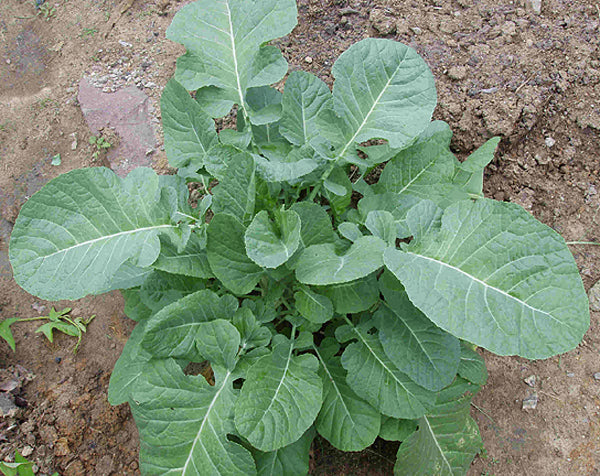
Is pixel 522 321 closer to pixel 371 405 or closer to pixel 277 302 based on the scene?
pixel 371 405

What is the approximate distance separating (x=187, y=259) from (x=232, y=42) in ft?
3.35

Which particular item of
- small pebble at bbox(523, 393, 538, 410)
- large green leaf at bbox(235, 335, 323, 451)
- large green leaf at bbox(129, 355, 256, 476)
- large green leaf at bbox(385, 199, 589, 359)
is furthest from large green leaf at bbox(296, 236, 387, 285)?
small pebble at bbox(523, 393, 538, 410)

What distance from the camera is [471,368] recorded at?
1.82 meters

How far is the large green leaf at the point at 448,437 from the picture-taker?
1808 mm

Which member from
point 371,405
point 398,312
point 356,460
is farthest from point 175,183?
point 356,460

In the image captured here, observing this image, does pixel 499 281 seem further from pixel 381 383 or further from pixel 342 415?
pixel 342 415

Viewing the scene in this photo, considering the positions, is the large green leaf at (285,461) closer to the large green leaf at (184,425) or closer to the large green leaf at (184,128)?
the large green leaf at (184,425)

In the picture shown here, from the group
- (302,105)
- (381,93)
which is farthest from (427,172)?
(302,105)

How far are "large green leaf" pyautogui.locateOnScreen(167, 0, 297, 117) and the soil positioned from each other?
1.98 feet

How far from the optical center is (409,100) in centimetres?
186

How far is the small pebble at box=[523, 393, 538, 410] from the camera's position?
2041 mm

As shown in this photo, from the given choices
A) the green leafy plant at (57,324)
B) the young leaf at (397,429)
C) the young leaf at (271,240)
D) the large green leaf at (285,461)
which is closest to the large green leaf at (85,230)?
the young leaf at (271,240)

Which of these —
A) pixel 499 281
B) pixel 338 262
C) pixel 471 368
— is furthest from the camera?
pixel 471 368

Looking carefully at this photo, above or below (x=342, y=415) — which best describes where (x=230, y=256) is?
above
